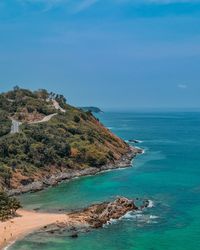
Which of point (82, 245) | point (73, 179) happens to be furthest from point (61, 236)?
point (73, 179)

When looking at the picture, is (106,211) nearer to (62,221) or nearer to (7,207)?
(62,221)

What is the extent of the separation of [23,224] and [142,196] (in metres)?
27.0

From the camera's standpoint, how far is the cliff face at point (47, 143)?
105m

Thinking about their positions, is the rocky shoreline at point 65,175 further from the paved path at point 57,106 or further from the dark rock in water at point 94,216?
the paved path at point 57,106

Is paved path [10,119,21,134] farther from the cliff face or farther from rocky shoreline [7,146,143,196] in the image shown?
rocky shoreline [7,146,143,196]

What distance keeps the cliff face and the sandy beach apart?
69.1ft

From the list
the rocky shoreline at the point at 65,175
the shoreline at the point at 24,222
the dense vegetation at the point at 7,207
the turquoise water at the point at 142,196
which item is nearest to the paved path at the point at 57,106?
the rocky shoreline at the point at 65,175

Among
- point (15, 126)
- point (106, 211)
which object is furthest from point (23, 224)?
point (15, 126)

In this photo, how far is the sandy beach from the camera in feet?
217

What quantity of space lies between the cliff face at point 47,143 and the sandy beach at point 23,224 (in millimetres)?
21050

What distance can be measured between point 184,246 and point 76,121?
89416mm

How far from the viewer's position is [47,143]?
390 feet

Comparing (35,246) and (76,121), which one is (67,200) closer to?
(35,246)

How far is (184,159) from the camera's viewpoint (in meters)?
137
